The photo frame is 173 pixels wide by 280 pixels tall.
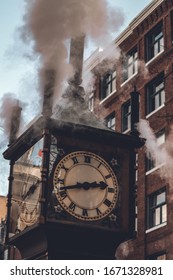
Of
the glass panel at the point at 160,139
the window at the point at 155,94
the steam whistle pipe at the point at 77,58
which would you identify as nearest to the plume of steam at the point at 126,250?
the glass panel at the point at 160,139

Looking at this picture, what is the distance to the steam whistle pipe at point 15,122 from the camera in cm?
898

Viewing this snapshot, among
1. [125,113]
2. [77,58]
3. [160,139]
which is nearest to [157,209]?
[160,139]

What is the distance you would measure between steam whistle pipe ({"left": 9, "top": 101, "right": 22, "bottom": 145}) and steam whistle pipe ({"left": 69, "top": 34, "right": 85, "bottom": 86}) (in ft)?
4.84

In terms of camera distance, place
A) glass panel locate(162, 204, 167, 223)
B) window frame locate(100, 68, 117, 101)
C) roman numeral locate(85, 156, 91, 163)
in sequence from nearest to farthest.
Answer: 1. roman numeral locate(85, 156, 91, 163)
2. glass panel locate(162, 204, 167, 223)
3. window frame locate(100, 68, 117, 101)

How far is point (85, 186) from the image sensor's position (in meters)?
7.34

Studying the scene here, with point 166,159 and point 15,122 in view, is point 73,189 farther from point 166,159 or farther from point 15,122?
point 166,159

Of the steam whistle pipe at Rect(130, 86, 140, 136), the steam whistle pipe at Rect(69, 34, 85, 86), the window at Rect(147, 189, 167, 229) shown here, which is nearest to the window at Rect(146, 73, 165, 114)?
the window at Rect(147, 189, 167, 229)

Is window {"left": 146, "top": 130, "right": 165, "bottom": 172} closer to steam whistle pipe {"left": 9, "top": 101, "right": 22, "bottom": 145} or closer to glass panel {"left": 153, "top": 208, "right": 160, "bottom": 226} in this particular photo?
glass panel {"left": 153, "top": 208, "right": 160, "bottom": 226}

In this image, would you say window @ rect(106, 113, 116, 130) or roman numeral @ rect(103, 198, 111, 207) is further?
window @ rect(106, 113, 116, 130)

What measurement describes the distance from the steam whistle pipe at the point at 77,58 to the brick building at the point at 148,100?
16294 mm

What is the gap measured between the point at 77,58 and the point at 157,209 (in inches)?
777

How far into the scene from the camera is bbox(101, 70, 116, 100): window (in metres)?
32.7

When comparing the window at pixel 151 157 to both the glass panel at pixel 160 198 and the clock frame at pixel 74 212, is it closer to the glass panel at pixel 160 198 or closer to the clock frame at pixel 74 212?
the glass panel at pixel 160 198
